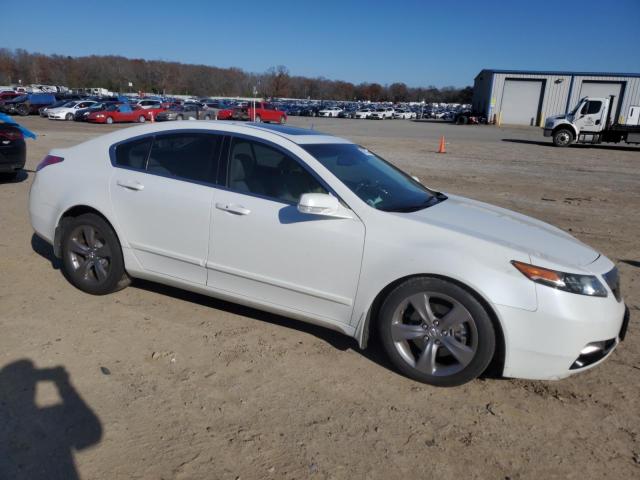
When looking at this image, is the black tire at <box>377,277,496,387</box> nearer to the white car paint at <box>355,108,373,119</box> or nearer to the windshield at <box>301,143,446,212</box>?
the windshield at <box>301,143,446,212</box>

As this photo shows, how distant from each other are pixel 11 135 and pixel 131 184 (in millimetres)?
6578

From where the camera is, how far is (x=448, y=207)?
383 centimetres

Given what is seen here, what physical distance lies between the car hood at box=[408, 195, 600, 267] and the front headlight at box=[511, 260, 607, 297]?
4.3 inches

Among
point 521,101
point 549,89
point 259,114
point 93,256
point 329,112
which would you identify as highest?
point 549,89

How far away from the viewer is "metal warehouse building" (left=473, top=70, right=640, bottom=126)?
5025 centimetres

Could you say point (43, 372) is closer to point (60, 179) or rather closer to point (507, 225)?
point (60, 179)

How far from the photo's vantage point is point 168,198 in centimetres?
388

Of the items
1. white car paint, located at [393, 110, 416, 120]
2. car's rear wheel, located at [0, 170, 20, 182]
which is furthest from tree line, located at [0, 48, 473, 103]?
car's rear wheel, located at [0, 170, 20, 182]

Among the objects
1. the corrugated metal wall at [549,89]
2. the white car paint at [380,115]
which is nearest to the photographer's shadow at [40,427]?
the corrugated metal wall at [549,89]

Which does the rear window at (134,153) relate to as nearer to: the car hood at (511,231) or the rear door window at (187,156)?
the rear door window at (187,156)

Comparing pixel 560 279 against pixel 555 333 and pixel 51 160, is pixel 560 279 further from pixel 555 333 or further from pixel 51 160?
pixel 51 160

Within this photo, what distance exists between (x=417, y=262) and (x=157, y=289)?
264cm

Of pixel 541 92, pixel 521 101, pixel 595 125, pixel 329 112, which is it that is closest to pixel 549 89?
pixel 541 92

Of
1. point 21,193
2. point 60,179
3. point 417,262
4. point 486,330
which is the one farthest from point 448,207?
point 21,193
